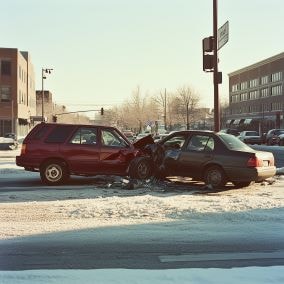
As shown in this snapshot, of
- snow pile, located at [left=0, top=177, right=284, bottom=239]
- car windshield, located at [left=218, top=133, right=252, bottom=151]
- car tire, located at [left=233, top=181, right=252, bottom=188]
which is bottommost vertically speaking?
snow pile, located at [left=0, top=177, right=284, bottom=239]

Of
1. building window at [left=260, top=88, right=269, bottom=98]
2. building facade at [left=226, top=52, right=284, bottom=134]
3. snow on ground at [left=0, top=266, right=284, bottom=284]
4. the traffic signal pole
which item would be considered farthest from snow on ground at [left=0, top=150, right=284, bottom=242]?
building window at [left=260, top=88, right=269, bottom=98]

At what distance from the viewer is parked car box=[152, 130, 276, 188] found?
13430mm

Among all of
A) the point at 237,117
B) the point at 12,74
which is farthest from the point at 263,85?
the point at 12,74

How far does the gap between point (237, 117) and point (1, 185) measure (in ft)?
358

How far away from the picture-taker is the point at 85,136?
48.0 ft

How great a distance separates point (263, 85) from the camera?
340 feet

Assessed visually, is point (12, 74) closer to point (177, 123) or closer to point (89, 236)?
point (177, 123)

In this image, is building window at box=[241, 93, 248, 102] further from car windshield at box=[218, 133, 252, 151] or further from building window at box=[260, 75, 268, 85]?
car windshield at box=[218, 133, 252, 151]

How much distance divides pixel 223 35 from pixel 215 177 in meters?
4.66

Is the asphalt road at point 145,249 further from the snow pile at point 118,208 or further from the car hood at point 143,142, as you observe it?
the car hood at point 143,142

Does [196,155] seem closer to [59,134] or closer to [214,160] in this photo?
[214,160]

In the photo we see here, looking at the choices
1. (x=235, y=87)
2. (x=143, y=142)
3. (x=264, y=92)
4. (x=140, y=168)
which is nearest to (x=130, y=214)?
(x=140, y=168)

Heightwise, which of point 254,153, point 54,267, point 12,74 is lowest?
point 54,267

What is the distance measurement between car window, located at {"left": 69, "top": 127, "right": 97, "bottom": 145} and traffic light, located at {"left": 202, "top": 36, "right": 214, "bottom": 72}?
4.38 meters
